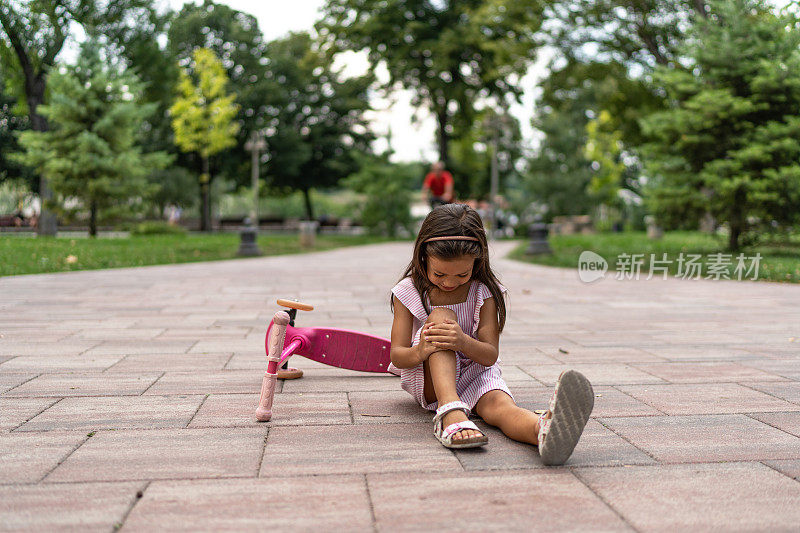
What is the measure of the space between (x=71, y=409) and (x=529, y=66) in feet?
72.2

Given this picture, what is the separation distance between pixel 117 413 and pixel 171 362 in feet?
4.17

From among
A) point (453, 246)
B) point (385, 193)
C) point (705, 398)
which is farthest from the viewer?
point (385, 193)

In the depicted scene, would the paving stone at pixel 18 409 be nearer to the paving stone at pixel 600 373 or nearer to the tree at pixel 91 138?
the paving stone at pixel 600 373

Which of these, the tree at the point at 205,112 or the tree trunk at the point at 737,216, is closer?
the tree trunk at the point at 737,216

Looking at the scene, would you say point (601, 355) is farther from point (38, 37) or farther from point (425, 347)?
point (38, 37)

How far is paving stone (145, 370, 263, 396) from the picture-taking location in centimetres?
377

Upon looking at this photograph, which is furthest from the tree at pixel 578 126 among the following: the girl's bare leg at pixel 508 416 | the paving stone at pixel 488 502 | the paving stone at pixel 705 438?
the paving stone at pixel 488 502

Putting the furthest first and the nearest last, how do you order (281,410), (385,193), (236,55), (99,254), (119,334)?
(236,55) < (385,193) < (99,254) < (119,334) < (281,410)

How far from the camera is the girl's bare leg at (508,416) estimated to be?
9.18ft

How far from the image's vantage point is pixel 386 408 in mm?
3467

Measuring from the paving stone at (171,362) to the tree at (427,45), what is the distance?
73.1 feet

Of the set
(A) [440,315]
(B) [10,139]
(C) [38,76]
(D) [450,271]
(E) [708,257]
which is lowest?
(E) [708,257]

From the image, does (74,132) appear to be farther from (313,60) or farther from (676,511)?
(676,511)

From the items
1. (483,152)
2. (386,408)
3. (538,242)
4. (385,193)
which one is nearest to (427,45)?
(385,193)
